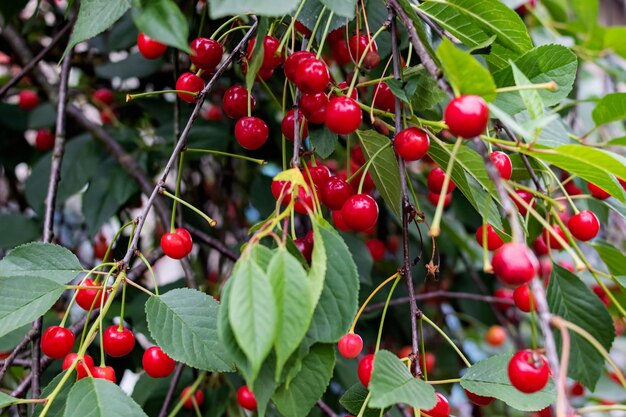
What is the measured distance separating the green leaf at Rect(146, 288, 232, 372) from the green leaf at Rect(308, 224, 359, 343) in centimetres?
14

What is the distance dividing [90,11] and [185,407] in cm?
91

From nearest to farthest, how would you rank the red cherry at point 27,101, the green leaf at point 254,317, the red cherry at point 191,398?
the green leaf at point 254,317 → the red cherry at point 191,398 → the red cherry at point 27,101

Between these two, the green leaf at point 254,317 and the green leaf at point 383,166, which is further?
the green leaf at point 383,166

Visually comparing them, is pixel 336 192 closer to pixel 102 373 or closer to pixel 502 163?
pixel 502 163

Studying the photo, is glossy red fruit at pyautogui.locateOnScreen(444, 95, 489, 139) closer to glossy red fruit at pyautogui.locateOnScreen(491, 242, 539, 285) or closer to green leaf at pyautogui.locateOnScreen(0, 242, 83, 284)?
glossy red fruit at pyautogui.locateOnScreen(491, 242, 539, 285)

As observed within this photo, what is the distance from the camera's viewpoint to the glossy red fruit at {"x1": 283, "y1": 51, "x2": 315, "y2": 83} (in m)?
0.74

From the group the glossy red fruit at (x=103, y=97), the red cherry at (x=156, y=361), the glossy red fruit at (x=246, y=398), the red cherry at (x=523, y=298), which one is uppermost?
the red cherry at (x=523, y=298)

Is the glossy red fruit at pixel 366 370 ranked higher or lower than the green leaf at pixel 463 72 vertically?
lower

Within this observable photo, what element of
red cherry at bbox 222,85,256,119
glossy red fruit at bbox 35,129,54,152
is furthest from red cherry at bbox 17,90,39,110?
red cherry at bbox 222,85,256,119

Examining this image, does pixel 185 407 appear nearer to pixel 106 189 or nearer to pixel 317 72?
pixel 106 189

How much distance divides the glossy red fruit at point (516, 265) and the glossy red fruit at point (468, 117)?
0.34ft

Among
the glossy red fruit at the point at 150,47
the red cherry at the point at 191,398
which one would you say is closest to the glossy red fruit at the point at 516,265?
A: the glossy red fruit at the point at 150,47

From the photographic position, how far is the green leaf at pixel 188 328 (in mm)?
682

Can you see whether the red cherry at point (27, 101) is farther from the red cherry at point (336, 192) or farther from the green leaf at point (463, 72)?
the green leaf at point (463, 72)
